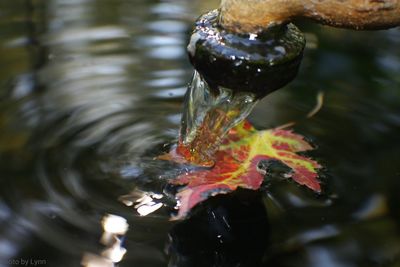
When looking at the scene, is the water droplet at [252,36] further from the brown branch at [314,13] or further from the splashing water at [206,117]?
the splashing water at [206,117]

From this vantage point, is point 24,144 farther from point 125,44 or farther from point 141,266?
point 125,44

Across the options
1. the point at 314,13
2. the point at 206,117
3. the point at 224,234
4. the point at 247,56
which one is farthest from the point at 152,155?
the point at 314,13

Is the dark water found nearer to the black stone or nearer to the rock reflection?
the rock reflection

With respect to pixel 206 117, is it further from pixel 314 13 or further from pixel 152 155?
pixel 314 13

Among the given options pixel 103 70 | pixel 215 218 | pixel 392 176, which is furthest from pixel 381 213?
pixel 103 70

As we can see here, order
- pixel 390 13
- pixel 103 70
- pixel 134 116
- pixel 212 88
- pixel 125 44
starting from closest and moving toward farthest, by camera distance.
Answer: pixel 390 13 → pixel 212 88 → pixel 134 116 → pixel 103 70 → pixel 125 44

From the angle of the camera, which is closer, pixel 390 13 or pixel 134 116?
pixel 390 13
